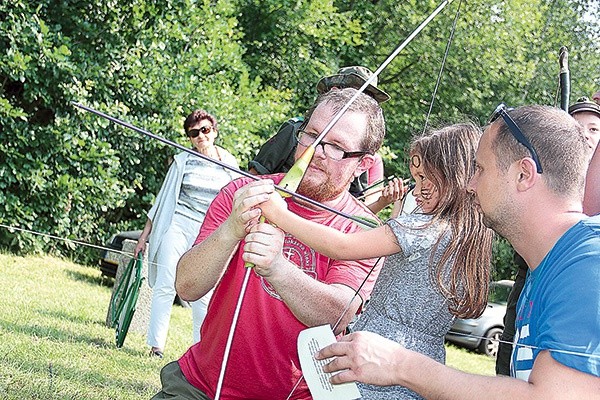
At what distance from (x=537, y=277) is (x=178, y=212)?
17.0 ft

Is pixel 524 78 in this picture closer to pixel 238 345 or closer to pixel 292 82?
pixel 292 82

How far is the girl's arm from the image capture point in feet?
7.99

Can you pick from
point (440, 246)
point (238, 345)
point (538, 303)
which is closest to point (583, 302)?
point (538, 303)

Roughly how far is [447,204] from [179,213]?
14.5 ft

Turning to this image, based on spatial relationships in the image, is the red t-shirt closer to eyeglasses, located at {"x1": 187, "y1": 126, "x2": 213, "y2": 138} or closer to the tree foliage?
eyeglasses, located at {"x1": 187, "y1": 126, "x2": 213, "y2": 138}

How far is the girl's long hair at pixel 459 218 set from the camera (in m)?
2.58

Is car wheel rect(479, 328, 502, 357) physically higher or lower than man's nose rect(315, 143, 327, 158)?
lower

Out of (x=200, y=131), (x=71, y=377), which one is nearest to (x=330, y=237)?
(x=71, y=377)

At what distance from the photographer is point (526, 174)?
1944 mm

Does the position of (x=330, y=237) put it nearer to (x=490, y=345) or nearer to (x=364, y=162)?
(x=364, y=162)

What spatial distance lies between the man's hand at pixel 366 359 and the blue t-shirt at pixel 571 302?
299 mm

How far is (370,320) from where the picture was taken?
259 cm

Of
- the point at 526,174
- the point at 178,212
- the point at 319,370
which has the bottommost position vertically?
the point at 178,212

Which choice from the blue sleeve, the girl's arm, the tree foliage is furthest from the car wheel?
the blue sleeve
